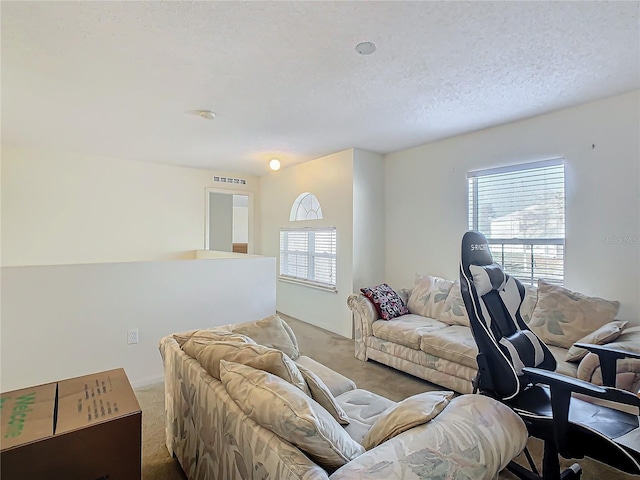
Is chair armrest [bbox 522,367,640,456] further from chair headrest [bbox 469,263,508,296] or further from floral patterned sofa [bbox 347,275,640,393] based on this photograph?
floral patterned sofa [bbox 347,275,640,393]

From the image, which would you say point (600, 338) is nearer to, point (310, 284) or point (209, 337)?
point (209, 337)

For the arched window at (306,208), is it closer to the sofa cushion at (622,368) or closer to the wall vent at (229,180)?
the wall vent at (229,180)

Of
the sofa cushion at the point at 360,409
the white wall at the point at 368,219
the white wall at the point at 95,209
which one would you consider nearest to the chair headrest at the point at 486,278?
the sofa cushion at the point at 360,409

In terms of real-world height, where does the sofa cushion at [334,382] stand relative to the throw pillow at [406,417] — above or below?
below

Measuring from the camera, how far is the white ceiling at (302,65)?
170 cm

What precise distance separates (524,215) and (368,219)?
1.84 m

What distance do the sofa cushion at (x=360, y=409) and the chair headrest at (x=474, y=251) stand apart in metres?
0.94

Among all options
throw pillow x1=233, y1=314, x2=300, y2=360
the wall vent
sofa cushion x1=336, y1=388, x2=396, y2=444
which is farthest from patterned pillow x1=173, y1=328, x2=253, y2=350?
the wall vent

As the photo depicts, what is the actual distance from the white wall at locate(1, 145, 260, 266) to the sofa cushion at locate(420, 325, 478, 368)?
4.07 metres

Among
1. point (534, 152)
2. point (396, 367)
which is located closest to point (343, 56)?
point (534, 152)

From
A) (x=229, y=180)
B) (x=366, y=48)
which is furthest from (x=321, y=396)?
(x=229, y=180)

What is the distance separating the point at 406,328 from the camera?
10.3ft

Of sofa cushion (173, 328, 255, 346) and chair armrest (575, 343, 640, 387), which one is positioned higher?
sofa cushion (173, 328, 255, 346)

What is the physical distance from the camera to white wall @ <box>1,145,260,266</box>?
4125mm
